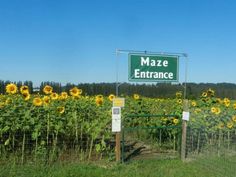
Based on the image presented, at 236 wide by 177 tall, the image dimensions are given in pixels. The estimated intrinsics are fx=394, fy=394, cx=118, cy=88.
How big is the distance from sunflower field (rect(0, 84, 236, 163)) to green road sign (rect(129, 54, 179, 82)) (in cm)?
100

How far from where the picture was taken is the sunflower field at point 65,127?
7.72 m

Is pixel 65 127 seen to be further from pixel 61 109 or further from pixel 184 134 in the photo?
pixel 184 134

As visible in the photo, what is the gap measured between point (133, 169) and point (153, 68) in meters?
2.34

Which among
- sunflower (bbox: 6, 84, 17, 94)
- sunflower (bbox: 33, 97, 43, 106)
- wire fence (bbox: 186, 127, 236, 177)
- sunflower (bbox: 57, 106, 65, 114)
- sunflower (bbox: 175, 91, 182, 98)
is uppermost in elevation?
sunflower (bbox: 6, 84, 17, 94)

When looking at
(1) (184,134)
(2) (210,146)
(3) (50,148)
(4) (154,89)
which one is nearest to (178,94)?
(4) (154,89)

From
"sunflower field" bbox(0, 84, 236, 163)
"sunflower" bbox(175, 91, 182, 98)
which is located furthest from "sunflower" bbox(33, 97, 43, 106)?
"sunflower" bbox(175, 91, 182, 98)

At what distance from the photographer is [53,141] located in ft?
26.2

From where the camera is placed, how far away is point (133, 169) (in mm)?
7512

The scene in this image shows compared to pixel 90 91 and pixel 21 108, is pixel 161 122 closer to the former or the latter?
pixel 21 108

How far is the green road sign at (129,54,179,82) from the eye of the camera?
850 cm

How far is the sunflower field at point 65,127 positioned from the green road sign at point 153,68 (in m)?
1.00

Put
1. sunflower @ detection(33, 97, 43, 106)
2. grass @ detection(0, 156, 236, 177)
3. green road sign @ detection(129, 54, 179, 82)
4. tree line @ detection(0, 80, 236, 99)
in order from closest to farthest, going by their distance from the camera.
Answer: grass @ detection(0, 156, 236, 177), sunflower @ detection(33, 97, 43, 106), green road sign @ detection(129, 54, 179, 82), tree line @ detection(0, 80, 236, 99)

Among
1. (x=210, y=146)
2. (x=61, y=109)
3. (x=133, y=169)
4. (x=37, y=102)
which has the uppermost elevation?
(x=37, y=102)

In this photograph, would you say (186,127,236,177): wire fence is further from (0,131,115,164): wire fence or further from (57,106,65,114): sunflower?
(57,106,65,114): sunflower
